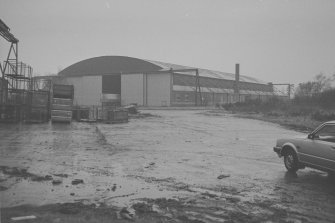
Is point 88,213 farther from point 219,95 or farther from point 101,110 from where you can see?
point 219,95

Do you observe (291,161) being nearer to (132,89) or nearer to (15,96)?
(15,96)

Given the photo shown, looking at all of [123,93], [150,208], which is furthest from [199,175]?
[123,93]

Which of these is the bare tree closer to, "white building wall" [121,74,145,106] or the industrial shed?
the industrial shed

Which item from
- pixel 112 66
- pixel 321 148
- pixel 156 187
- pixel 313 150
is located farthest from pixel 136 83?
pixel 156 187

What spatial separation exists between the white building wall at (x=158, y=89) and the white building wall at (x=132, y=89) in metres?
1.41

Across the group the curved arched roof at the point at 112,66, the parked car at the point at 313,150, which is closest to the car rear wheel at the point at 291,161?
the parked car at the point at 313,150

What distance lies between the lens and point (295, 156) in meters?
10.2

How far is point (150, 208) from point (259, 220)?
180 cm

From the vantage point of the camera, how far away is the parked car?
887 cm

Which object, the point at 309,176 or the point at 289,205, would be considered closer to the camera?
Result: the point at 289,205

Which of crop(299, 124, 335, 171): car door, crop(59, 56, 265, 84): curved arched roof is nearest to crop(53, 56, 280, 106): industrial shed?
crop(59, 56, 265, 84): curved arched roof

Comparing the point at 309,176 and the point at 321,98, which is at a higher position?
the point at 321,98

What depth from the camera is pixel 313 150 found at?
941 cm

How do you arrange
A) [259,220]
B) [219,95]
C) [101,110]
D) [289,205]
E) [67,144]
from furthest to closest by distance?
[219,95] < [101,110] < [67,144] < [289,205] < [259,220]
